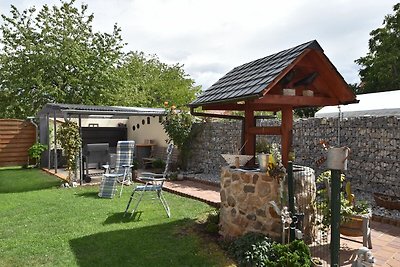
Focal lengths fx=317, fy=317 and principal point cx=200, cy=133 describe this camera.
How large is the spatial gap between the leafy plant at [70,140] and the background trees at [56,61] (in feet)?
30.9

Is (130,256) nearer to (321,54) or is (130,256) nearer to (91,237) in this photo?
(91,237)

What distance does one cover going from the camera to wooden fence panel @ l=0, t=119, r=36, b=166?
14.6 metres

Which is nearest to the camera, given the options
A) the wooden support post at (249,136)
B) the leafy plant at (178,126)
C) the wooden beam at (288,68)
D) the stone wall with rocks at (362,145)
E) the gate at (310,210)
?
the wooden beam at (288,68)

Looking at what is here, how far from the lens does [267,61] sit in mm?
5180

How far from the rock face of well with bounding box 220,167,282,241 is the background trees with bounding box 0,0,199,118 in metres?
15.9

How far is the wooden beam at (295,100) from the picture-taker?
4374 millimetres

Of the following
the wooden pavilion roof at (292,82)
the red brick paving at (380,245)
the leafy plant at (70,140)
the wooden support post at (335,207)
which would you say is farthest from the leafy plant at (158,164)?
the wooden support post at (335,207)

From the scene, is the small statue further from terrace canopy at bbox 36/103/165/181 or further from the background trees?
the background trees

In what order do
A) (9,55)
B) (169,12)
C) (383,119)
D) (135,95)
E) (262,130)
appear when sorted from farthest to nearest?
(135,95), (9,55), (169,12), (383,119), (262,130)

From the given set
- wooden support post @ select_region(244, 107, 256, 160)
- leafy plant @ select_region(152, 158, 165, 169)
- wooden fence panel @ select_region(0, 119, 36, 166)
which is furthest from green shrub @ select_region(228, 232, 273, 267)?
wooden fence panel @ select_region(0, 119, 36, 166)

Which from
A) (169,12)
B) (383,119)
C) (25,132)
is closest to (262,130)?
(383,119)

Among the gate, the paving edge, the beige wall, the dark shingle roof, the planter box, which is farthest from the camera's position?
the beige wall

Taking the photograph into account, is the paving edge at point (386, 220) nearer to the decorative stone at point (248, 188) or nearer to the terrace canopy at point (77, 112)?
the decorative stone at point (248, 188)

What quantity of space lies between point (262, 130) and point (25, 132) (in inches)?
541
